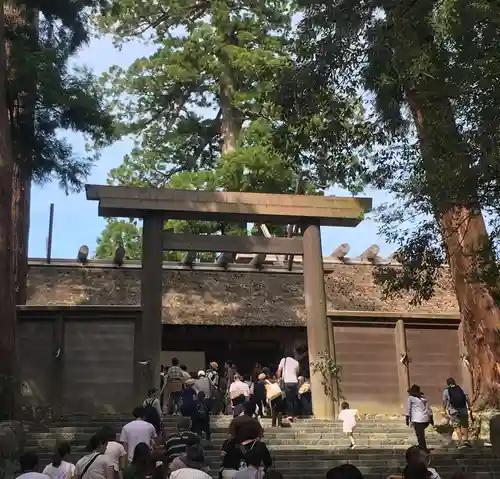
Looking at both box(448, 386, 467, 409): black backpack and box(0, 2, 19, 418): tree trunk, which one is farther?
box(448, 386, 467, 409): black backpack

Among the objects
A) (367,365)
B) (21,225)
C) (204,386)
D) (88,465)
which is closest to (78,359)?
(204,386)

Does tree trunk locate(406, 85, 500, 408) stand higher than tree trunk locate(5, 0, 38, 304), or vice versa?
tree trunk locate(5, 0, 38, 304)

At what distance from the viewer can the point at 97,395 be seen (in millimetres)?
14695

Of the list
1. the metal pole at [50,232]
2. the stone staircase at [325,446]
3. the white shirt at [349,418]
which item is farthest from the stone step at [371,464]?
the metal pole at [50,232]

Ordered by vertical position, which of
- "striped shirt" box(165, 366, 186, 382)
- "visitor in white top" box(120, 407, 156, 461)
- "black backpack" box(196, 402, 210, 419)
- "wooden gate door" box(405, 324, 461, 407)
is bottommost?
"visitor in white top" box(120, 407, 156, 461)

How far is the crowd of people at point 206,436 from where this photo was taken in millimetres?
5645

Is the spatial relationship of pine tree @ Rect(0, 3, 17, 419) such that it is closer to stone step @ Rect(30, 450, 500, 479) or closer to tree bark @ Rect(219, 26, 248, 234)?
stone step @ Rect(30, 450, 500, 479)

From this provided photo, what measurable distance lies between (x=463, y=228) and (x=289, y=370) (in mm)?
4370

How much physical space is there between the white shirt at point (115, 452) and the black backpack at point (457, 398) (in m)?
6.56

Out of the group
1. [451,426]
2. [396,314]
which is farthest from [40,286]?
[451,426]

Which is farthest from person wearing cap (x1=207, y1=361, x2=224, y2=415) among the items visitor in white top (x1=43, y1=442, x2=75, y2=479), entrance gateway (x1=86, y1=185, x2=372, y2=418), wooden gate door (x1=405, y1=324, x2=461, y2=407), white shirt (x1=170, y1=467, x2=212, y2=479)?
white shirt (x1=170, y1=467, x2=212, y2=479)

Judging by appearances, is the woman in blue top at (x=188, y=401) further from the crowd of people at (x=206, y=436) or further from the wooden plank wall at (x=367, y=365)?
the wooden plank wall at (x=367, y=365)

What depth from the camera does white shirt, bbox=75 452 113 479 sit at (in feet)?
20.7

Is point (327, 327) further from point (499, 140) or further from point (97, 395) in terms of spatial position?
point (499, 140)
